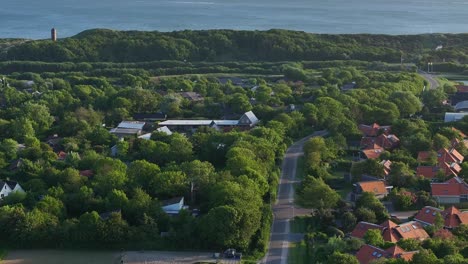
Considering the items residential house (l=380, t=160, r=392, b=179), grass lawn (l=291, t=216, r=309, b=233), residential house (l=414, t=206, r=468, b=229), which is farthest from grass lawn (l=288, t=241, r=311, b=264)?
residential house (l=380, t=160, r=392, b=179)

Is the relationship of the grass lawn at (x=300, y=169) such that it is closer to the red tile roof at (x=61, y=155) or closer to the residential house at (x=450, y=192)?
the residential house at (x=450, y=192)

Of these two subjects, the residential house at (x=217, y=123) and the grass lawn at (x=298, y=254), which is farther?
the residential house at (x=217, y=123)

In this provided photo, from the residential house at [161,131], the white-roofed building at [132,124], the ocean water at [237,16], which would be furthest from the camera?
the ocean water at [237,16]

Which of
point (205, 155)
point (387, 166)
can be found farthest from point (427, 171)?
point (205, 155)

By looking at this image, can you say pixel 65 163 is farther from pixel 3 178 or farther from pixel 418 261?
pixel 418 261

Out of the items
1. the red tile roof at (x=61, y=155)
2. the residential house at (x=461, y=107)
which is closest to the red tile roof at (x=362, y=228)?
the red tile roof at (x=61, y=155)

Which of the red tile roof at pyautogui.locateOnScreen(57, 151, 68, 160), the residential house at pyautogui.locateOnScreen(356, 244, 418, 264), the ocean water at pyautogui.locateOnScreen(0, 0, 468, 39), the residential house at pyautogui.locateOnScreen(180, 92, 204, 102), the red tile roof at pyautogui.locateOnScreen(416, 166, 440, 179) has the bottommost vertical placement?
the residential house at pyautogui.locateOnScreen(356, 244, 418, 264)

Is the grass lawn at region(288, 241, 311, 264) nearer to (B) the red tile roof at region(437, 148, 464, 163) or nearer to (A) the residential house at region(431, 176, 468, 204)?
(A) the residential house at region(431, 176, 468, 204)
